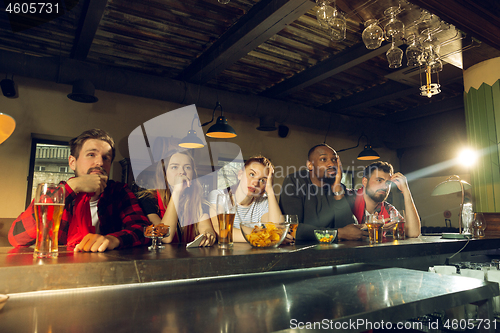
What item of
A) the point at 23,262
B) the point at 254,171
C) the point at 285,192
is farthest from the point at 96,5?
the point at 23,262

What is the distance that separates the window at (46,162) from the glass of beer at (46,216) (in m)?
3.71

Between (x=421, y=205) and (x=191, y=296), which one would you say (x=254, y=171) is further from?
(x=421, y=205)

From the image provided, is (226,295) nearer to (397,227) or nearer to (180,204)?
(180,204)

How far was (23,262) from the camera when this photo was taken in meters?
0.82

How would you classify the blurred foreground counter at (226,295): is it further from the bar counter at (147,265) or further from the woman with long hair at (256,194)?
the woman with long hair at (256,194)

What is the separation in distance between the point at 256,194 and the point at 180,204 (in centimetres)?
60

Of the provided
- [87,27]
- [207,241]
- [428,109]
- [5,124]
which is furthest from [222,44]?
[428,109]

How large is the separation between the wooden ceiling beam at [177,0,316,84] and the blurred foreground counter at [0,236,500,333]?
2.30m

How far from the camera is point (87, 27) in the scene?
3127mm

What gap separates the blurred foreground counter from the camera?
61 centimetres

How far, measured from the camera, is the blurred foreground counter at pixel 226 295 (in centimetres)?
61

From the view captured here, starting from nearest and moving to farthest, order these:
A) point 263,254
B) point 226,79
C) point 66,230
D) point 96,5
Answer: point 263,254
point 66,230
point 96,5
point 226,79

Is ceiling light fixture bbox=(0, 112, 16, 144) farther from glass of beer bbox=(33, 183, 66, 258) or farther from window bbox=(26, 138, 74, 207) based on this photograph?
window bbox=(26, 138, 74, 207)

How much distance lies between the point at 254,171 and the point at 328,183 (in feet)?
1.99
